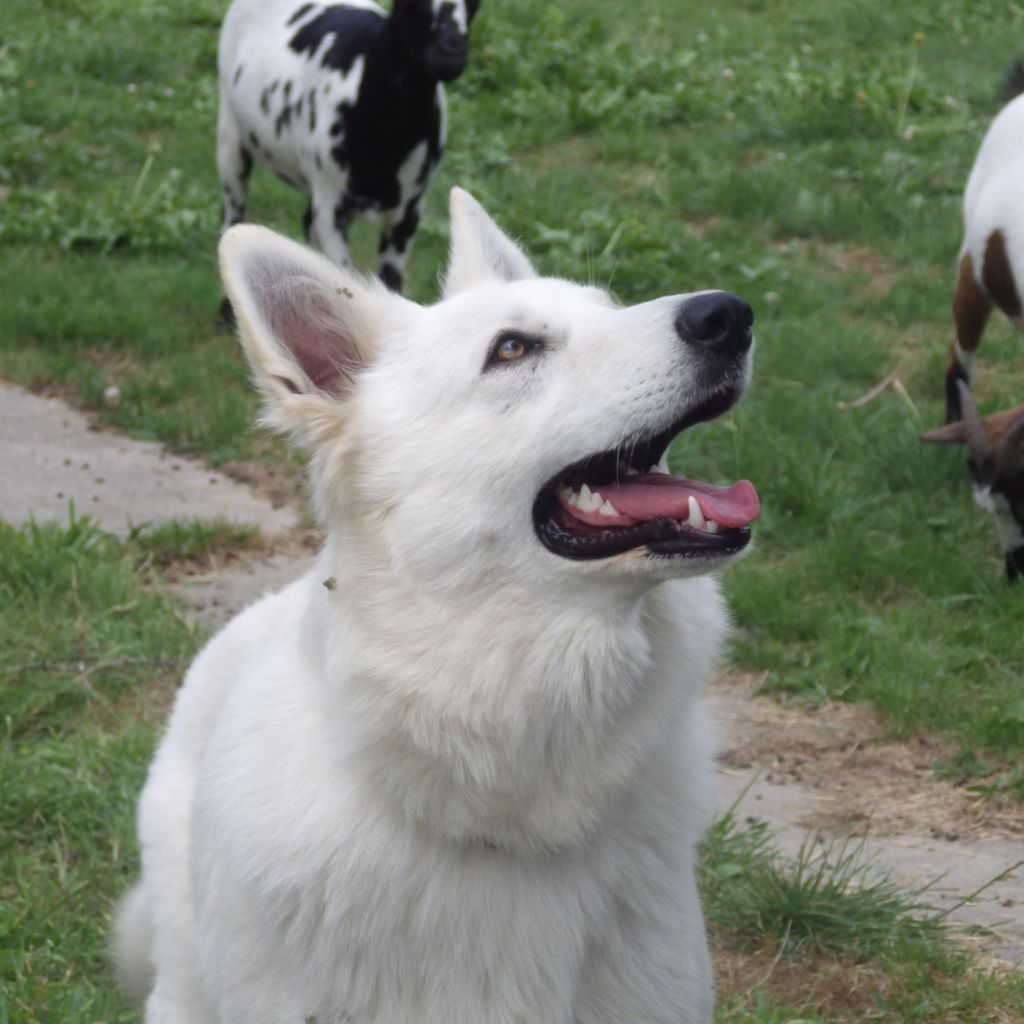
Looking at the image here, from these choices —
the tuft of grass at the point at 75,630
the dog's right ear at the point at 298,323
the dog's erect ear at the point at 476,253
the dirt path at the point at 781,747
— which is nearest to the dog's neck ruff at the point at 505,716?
the dog's right ear at the point at 298,323

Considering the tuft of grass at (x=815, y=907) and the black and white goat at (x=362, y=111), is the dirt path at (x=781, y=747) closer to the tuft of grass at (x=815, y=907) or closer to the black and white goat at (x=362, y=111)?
the tuft of grass at (x=815, y=907)

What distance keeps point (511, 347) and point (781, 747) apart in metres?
2.40

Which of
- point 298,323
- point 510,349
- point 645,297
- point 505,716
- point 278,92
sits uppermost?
point 510,349

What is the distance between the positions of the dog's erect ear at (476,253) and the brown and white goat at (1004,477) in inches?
114

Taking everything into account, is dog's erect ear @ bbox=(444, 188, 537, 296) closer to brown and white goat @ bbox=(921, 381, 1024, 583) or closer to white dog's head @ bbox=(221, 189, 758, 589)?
white dog's head @ bbox=(221, 189, 758, 589)

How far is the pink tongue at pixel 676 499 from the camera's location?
2.62 meters

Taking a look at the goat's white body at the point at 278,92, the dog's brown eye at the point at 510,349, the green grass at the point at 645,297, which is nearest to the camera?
the dog's brown eye at the point at 510,349

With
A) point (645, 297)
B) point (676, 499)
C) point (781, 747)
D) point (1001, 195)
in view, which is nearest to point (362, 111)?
point (645, 297)

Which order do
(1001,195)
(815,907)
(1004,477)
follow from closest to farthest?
(815,907) < (1004,477) < (1001,195)

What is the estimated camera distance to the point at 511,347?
2.76m

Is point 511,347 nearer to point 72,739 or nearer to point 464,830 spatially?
point 464,830

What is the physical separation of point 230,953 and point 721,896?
149cm

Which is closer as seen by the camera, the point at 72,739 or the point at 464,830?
the point at 464,830

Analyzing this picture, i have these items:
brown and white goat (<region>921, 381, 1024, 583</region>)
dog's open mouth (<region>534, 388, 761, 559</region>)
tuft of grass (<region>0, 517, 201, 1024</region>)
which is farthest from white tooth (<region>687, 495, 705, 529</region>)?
brown and white goat (<region>921, 381, 1024, 583</region>)
